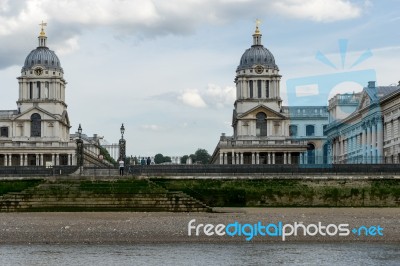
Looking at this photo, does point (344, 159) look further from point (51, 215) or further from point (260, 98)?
point (51, 215)

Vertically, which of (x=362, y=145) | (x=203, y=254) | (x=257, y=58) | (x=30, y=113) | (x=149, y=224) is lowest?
(x=203, y=254)

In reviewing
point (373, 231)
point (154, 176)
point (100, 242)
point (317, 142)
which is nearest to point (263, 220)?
point (373, 231)

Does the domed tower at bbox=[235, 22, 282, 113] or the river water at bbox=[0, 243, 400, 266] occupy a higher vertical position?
the domed tower at bbox=[235, 22, 282, 113]

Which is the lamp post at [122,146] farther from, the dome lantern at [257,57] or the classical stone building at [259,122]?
the dome lantern at [257,57]

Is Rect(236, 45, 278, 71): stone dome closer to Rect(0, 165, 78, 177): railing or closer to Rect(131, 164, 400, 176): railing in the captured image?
Rect(131, 164, 400, 176): railing

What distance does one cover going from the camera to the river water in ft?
134

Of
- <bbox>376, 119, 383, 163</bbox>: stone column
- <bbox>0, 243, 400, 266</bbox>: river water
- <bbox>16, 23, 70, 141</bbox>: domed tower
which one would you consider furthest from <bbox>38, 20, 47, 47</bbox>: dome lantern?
<bbox>0, 243, 400, 266</bbox>: river water

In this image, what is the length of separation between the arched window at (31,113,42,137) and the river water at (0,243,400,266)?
85716 mm

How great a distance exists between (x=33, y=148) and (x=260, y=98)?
31.7 m

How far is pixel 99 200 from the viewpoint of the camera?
6222cm

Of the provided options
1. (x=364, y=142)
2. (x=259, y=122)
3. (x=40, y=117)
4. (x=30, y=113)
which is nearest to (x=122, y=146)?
(x=364, y=142)

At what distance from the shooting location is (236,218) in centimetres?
5441

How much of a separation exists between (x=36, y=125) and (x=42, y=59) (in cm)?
946

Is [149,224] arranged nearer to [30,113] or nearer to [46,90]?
[30,113]
